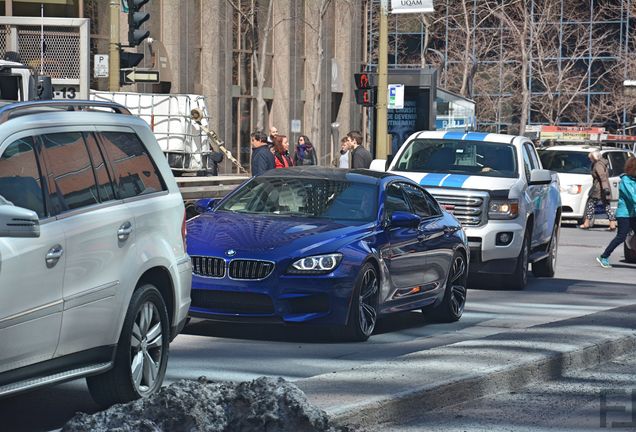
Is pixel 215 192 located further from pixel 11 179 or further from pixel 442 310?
pixel 11 179

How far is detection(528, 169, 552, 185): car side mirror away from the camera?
18.0 m

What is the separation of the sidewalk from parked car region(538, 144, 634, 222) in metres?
21.0

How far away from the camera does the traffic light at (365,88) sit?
28766 millimetres

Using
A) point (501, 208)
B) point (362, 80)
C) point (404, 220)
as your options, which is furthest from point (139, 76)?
point (404, 220)

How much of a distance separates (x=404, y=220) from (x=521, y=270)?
5.54 m

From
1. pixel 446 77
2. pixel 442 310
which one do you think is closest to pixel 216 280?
pixel 442 310

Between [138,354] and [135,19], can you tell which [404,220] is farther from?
[135,19]

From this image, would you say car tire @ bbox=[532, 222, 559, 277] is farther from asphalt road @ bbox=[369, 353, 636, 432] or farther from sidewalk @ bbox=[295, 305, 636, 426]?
asphalt road @ bbox=[369, 353, 636, 432]

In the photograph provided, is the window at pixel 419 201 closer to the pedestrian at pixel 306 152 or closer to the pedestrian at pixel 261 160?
the pedestrian at pixel 261 160

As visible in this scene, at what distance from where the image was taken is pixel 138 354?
8.15 m

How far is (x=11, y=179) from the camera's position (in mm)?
7043

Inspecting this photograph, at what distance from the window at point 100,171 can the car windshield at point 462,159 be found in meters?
10.5

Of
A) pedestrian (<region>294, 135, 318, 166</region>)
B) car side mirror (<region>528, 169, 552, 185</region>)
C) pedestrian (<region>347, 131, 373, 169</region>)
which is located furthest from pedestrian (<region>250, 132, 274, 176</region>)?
pedestrian (<region>294, 135, 318, 166</region>)

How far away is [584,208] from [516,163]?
15245mm
